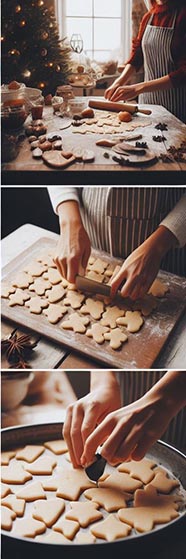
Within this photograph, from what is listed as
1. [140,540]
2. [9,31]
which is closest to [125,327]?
[140,540]

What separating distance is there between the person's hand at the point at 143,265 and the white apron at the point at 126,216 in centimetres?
1

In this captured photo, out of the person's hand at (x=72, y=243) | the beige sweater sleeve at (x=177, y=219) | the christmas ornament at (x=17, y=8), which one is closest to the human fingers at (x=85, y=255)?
the person's hand at (x=72, y=243)

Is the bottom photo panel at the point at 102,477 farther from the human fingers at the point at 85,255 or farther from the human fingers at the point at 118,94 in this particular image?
the human fingers at the point at 118,94

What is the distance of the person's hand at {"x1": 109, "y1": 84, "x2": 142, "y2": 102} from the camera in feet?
3.32

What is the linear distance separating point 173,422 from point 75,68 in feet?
1.95

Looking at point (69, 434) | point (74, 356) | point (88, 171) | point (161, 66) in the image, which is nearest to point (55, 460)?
point (69, 434)

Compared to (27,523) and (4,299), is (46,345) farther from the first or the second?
(27,523)

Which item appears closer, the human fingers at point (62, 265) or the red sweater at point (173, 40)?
the red sweater at point (173, 40)

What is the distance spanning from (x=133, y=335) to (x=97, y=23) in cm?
42

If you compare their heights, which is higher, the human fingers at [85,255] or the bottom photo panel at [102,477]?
the human fingers at [85,255]

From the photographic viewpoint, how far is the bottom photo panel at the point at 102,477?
0.98 metres

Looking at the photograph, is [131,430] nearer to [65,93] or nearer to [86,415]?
[86,415]

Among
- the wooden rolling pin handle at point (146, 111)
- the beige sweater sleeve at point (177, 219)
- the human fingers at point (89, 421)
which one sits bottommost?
the human fingers at point (89, 421)

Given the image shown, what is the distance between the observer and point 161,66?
100cm
